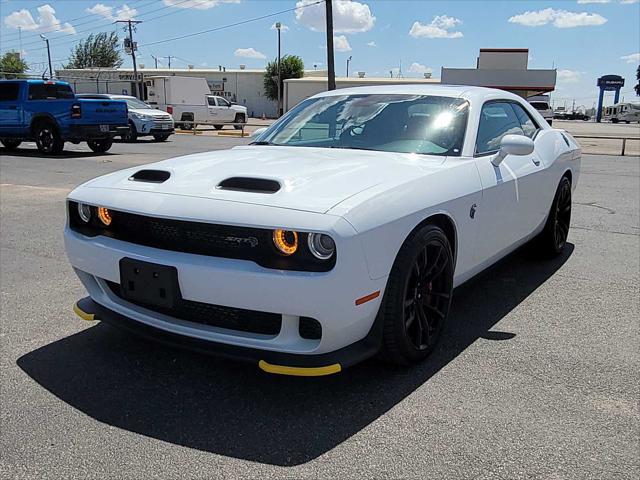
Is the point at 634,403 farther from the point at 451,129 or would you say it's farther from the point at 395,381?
the point at 451,129

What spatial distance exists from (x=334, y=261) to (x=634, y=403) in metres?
1.61

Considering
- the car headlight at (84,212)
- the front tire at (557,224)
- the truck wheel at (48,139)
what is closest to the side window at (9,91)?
the truck wheel at (48,139)

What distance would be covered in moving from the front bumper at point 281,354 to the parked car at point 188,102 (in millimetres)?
27621

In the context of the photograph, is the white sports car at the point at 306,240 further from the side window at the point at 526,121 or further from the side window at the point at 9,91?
the side window at the point at 9,91

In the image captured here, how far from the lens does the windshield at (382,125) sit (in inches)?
146

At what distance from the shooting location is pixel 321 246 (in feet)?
8.28

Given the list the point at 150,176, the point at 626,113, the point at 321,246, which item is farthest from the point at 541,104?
the point at 626,113

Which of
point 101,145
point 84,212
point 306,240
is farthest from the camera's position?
point 101,145

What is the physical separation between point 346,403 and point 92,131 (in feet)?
46.2

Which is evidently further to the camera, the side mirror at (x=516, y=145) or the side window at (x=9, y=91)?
the side window at (x=9, y=91)

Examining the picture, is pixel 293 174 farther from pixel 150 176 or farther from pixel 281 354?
pixel 281 354


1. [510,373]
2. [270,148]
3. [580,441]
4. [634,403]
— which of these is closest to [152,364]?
[270,148]

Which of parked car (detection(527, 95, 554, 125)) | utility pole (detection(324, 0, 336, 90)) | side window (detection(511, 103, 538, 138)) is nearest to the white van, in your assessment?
parked car (detection(527, 95, 554, 125))

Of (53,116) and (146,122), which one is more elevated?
(53,116)
